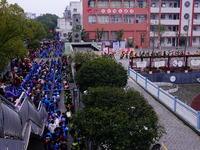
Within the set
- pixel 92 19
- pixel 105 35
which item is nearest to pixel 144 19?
pixel 105 35

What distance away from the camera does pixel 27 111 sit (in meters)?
7.82

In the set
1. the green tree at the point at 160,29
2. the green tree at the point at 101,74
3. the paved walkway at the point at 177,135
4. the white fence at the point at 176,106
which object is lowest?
the paved walkway at the point at 177,135

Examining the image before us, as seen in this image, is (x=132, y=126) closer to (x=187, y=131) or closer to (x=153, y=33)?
(x=187, y=131)

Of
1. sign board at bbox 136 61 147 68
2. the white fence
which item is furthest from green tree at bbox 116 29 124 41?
the white fence

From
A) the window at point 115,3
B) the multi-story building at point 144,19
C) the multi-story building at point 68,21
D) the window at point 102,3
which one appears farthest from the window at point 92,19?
the multi-story building at point 68,21

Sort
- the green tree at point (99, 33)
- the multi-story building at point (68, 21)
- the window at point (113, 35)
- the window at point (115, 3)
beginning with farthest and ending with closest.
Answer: the multi-story building at point (68, 21), the window at point (113, 35), the window at point (115, 3), the green tree at point (99, 33)

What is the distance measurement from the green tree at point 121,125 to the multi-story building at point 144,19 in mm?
45033

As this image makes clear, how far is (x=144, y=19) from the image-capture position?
52906 mm

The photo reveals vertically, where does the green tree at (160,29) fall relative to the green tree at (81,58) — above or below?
above

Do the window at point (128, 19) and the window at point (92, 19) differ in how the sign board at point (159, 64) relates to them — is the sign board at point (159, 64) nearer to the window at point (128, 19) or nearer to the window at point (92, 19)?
the window at point (92, 19)

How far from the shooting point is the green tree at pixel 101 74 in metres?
13.1

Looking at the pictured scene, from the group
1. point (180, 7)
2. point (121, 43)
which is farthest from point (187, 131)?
point (180, 7)

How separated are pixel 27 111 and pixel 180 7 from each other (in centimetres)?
5110

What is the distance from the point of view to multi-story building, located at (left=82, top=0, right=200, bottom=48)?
51188mm
